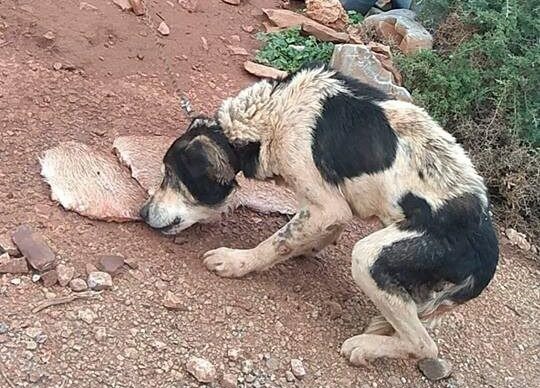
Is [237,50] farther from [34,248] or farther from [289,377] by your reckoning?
[289,377]

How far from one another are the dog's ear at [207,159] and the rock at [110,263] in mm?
609

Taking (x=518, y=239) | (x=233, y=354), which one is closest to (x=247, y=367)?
(x=233, y=354)

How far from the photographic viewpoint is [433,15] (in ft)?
25.3

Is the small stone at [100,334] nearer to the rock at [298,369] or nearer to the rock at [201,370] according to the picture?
the rock at [201,370]

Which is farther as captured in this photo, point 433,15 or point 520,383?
point 433,15

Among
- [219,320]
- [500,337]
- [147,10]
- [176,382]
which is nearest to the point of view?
[176,382]

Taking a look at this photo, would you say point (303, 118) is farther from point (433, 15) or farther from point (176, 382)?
point (433, 15)

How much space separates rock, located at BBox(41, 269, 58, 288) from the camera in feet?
14.7

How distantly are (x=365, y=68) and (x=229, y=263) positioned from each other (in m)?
2.42

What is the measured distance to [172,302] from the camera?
4629mm

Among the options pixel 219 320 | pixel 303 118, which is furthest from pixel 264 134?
pixel 219 320

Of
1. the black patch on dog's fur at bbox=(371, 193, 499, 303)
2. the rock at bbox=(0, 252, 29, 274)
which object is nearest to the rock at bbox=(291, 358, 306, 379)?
the black patch on dog's fur at bbox=(371, 193, 499, 303)

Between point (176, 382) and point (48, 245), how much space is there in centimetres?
101

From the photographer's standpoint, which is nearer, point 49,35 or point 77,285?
point 77,285
